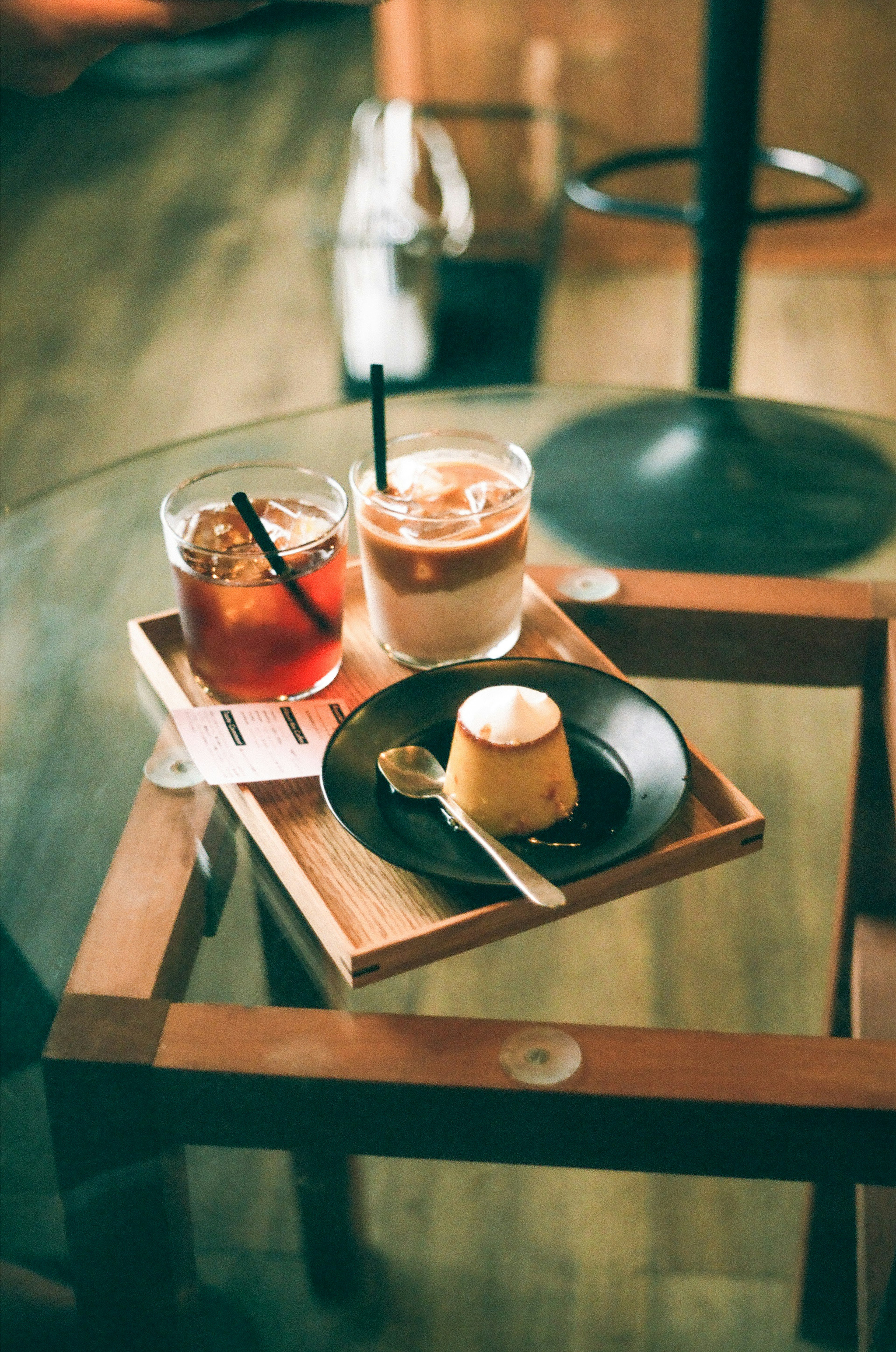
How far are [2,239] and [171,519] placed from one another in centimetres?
259

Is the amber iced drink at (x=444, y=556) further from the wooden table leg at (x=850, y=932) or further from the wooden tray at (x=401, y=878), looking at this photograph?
the wooden table leg at (x=850, y=932)

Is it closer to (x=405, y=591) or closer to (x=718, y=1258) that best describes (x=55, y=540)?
(x=405, y=591)

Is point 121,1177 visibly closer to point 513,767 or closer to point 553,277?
point 513,767

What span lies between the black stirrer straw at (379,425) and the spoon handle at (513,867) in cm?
26

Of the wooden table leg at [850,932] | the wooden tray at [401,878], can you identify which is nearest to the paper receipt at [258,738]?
the wooden tray at [401,878]

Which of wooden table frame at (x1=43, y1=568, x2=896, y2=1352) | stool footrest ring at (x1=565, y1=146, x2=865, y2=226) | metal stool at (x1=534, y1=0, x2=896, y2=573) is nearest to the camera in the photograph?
wooden table frame at (x1=43, y1=568, x2=896, y2=1352)

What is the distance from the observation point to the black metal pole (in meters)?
1.41

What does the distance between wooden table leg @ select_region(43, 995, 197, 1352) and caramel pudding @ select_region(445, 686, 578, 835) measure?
7.5 inches

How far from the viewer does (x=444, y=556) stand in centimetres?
80

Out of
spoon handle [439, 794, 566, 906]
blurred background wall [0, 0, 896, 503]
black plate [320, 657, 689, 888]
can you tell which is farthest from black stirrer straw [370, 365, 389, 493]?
blurred background wall [0, 0, 896, 503]

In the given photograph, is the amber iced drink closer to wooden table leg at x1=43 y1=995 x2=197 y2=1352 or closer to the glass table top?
the glass table top

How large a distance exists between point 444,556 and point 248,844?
220 mm

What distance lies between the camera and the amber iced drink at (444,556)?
31.5 inches

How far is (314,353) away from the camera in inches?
101
